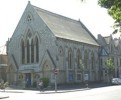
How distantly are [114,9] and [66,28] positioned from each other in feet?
171

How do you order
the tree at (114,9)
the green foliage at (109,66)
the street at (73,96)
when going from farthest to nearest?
the green foliage at (109,66), the street at (73,96), the tree at (114,9)

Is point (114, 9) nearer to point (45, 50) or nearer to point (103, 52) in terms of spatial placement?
point (45, 50)

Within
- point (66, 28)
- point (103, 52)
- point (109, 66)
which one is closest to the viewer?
point (66, 28)

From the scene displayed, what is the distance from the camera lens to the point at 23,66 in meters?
62.9

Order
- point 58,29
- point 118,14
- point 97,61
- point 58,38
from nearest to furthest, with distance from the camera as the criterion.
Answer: point 118,14 < point 58,38 < point 58,29 < point 97,61

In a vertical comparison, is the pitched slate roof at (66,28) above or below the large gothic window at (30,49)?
above

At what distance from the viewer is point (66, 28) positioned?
6638cm

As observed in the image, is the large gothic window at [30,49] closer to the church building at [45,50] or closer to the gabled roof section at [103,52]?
the church building at [45,50]

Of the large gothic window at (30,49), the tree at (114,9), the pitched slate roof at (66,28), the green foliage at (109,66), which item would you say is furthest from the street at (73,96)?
the green foliage at (109,66)

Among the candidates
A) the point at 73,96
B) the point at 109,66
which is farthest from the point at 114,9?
the point at 109,66

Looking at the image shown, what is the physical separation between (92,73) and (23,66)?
52.5 ft

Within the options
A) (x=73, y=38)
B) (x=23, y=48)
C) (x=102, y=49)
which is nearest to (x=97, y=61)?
(x=102, y=49)

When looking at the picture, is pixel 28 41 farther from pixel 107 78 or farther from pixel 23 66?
pixel 107 78

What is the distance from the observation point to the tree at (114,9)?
537 inches
